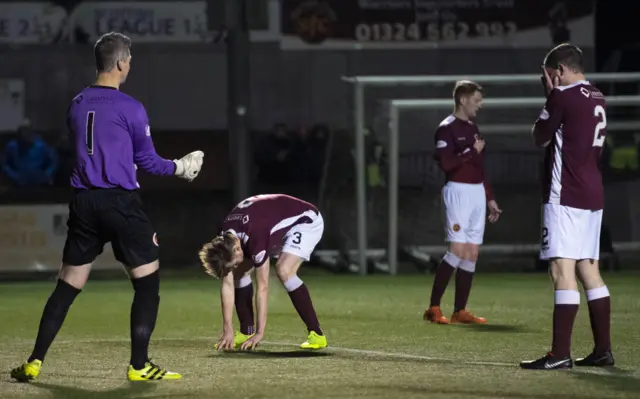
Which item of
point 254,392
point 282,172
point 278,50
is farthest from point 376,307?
point 278,50

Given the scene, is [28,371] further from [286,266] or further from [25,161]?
[25,161]

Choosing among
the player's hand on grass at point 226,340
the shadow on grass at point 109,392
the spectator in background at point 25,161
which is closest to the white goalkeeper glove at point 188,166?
the shadow on grass at point 109,392

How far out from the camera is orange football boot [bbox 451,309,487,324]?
1248cm

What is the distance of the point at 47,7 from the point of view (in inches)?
1230

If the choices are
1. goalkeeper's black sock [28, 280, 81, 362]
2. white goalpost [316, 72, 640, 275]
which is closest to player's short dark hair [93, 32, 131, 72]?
goalkeeper's black sock [28, 280, 81, 362]

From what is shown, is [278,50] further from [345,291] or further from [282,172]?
[345,291]

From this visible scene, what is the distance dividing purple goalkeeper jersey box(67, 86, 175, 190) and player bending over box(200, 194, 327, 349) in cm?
116

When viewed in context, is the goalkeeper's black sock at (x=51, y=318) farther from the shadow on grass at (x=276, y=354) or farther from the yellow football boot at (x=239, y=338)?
the yellow football boot at (x=239, y=338)

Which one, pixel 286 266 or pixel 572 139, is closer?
pixel 572 139

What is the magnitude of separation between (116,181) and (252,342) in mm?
1904

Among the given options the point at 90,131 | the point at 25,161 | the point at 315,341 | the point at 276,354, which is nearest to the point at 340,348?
the point at 315,341

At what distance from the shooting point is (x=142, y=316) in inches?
346

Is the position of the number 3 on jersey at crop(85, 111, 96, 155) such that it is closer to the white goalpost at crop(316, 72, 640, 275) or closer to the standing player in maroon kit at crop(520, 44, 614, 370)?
the standing player in maroon kit at crop(520, 44, 614, 370)

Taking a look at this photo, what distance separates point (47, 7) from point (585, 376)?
78.8ft
